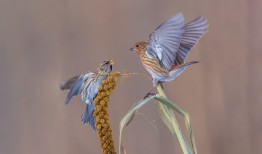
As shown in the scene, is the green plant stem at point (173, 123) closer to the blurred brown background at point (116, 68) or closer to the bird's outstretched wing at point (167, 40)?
the bird's outstretched wing at point (167, 40)

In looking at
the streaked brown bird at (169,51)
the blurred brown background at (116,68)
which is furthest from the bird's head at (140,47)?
the blurred brown background at (116,68)

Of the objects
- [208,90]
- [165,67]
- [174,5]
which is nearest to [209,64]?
[208,90]

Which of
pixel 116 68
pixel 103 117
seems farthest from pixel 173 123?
pixel 116 68

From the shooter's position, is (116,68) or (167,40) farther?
(116,68)

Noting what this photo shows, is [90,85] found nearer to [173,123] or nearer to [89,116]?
[89,116]

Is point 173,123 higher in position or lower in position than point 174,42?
lower

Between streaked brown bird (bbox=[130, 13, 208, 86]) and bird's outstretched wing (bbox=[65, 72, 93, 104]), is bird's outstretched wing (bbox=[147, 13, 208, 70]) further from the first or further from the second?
bird's outstretched wing (bbox=[65, 72, 93, 104])
